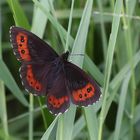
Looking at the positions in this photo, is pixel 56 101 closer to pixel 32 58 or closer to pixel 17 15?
pixel 32 58

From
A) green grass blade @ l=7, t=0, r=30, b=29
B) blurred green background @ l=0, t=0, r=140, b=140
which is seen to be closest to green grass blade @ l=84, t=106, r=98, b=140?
blurred green background @ l=0, t=0, r=140, b=140

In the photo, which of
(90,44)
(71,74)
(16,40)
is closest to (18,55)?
(16,40)

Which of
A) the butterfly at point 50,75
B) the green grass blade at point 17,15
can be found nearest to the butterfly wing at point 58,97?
the butterfly at point 50,75

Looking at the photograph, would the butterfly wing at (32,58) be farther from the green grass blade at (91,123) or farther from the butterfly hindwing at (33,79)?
the green grass blade at (91,123)

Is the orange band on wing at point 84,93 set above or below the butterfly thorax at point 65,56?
below

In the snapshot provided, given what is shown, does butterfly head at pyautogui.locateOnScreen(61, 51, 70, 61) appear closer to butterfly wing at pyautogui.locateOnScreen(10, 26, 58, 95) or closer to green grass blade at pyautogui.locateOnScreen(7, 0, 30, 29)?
butterfly wing at pyautogui.locateOnScreen(10, 26, 58, 95)
